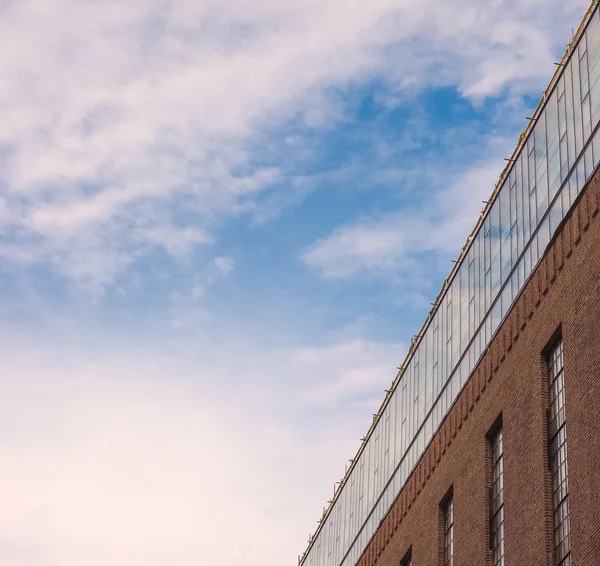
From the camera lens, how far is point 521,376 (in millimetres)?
41312

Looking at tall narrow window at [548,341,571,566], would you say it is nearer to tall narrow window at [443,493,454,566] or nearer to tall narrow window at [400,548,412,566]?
tall narrow window at [443,493,454,566]

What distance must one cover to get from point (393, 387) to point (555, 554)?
26.0 metres

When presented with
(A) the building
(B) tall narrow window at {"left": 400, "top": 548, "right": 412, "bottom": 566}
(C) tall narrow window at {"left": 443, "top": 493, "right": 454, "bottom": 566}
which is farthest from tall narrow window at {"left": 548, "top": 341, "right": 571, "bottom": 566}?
(B) tall narrow window at {"left": 400, "top": 548, "right": 412, "bottom": 566}

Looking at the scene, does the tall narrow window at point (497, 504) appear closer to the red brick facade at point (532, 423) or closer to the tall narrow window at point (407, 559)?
the red brick facade at point (532, 423)

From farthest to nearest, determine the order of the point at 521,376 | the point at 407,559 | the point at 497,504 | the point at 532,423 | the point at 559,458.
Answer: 1. the point at 407,559
2. the point at 497,504
3. the point at 521,376
4. the point at 532,423
5. the point at 559,458

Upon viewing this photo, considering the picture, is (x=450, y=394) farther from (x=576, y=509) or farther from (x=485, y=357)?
(x=576, y=509)

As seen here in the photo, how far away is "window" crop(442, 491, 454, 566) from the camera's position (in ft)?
155

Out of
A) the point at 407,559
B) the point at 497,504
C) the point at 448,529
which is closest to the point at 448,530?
the point at 448,529

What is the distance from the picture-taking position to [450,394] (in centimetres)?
5028

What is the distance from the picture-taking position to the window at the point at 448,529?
47.1 meters

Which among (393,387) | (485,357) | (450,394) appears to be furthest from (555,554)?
(393,387)

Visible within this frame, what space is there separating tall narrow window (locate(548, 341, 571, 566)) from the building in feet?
0.22

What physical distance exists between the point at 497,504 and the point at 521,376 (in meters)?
5.02

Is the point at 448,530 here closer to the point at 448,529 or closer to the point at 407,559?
the point at 448,529
